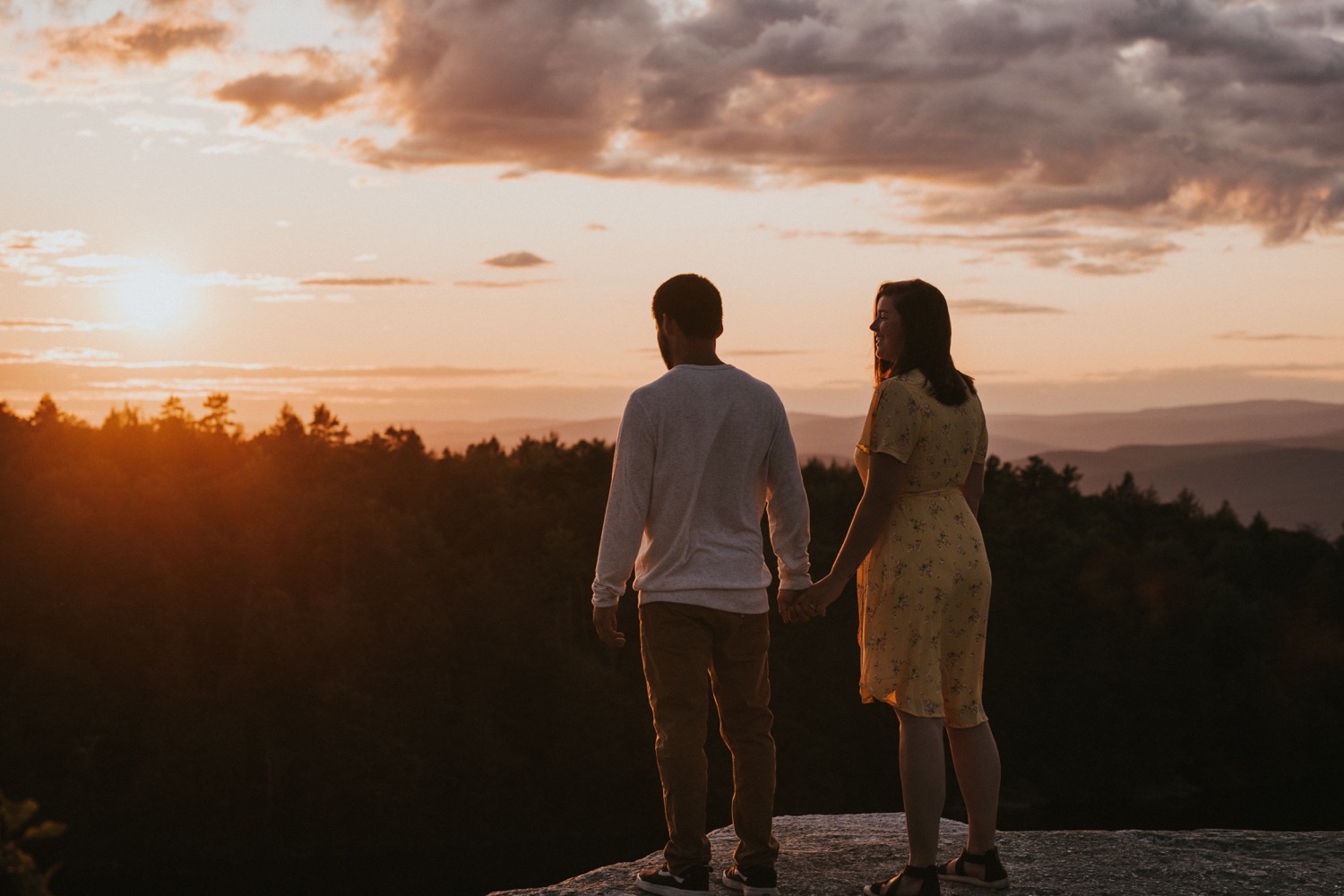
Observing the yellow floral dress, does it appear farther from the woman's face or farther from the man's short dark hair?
the man's short dark hair

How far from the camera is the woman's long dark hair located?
4957 mm

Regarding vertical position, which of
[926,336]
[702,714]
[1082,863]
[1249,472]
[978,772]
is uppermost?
[926,336]

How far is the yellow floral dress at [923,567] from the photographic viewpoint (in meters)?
4.96

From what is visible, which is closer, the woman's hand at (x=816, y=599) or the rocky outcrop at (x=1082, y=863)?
the woman's hand at (x=816, y=599)

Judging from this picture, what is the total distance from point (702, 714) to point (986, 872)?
1.24 m

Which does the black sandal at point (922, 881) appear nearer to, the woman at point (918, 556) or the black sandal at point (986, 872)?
the woman at point (918, 556)

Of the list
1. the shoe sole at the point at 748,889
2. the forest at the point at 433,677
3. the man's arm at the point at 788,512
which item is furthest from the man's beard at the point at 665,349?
the forest at the point at 433,677

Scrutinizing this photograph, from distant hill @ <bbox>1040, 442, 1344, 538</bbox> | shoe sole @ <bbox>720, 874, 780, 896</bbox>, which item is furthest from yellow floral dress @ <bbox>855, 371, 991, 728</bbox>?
distant hill @ <bbox>1040, 442, 1344, 538</bbox>

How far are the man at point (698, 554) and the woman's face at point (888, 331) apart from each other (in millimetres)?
426

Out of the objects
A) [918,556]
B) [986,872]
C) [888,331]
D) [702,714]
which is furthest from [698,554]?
[986,872]

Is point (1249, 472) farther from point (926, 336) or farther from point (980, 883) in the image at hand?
point (926, 336)

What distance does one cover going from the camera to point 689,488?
497 cm

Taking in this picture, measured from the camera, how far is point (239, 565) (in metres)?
47.9

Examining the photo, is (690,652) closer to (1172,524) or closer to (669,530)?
(669,530)
